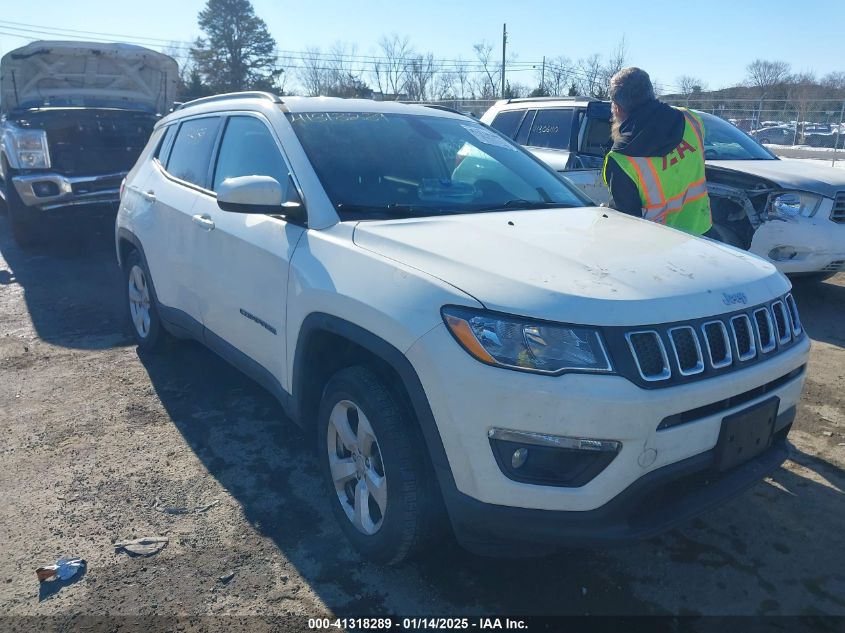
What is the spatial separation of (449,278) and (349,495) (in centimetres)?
117

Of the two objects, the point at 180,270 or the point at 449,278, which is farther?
the point at 180,270

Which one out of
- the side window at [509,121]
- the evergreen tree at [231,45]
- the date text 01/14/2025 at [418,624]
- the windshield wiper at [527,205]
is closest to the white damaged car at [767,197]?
the side window at [509,121]

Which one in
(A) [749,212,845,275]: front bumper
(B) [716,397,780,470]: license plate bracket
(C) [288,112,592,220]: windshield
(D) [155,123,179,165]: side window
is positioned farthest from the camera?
(A) [749,212,845,275]: front bumper

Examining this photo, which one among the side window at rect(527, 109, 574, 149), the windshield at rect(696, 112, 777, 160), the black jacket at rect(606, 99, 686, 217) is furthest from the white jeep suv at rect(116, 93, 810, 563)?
the windshield at rect(696, 112, 777, 160)

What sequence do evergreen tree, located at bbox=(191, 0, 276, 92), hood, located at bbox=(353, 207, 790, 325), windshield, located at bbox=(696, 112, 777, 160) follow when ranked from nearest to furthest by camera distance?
hood, located at bbox=(353, 207, 790, 325), windshield, located at bbox=(696, 112, 777, 160), evergreen tree, located at bbox=(191, 0, 276, 92)

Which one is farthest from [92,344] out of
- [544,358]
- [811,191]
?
[811,191]

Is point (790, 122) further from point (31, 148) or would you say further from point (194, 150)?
point (194, 150)

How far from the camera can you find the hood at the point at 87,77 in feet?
29.6

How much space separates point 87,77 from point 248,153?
25.2 feet

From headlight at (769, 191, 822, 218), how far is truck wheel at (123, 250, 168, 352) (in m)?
5.26

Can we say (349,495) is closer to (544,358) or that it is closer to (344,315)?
(344,315)

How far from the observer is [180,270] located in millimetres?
4164

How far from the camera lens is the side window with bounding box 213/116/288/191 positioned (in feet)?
11.1

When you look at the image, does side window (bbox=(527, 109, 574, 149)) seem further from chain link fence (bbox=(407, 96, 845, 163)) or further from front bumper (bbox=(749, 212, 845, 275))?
chain link fence (bbox=(407, 96, 845, 163))
